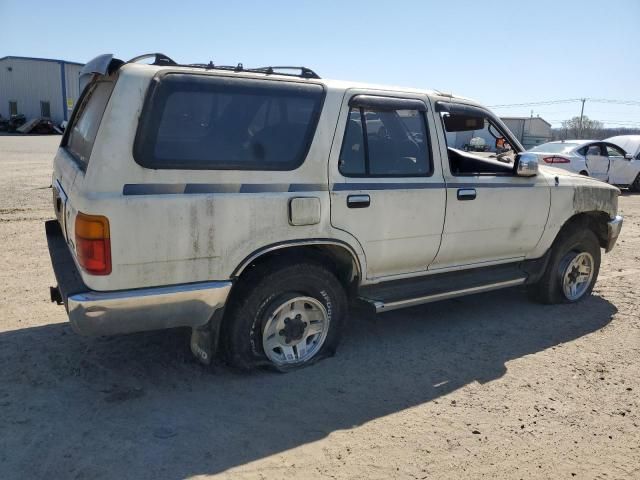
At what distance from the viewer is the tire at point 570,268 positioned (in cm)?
Answer: 545

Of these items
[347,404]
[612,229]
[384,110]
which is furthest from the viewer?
[612,229]

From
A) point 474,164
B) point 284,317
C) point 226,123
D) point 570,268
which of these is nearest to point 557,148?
point 570,268

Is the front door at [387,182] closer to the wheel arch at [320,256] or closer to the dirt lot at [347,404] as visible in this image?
the wheel arch at [320,256]

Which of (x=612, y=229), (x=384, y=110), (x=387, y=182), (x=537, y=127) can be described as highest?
(x=537, y=127)

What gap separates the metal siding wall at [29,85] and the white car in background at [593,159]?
143 feet

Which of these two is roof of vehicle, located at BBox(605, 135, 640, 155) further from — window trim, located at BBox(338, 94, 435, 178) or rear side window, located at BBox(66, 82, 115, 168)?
rear side window, located at BBox(66, 82, 115, 168)

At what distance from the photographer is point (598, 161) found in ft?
49.3

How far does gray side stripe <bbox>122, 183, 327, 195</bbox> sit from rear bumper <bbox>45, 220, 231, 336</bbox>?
0.58 meters

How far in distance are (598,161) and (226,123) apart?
14.4 m

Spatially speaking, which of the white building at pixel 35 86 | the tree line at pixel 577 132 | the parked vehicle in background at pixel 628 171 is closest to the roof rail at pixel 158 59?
the parked vehicle in background at pixel 628 171

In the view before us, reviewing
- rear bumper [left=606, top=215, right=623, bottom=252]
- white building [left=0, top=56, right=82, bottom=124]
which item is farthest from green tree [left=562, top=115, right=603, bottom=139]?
white building [left=0, top=56, right=82, bottom=124]

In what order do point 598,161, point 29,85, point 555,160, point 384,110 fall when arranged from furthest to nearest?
point 29,85
point 598,161
point 555,160
point 384,110

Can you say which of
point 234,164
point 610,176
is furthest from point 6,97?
point 234,164

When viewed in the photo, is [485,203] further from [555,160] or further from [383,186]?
[555,160]
